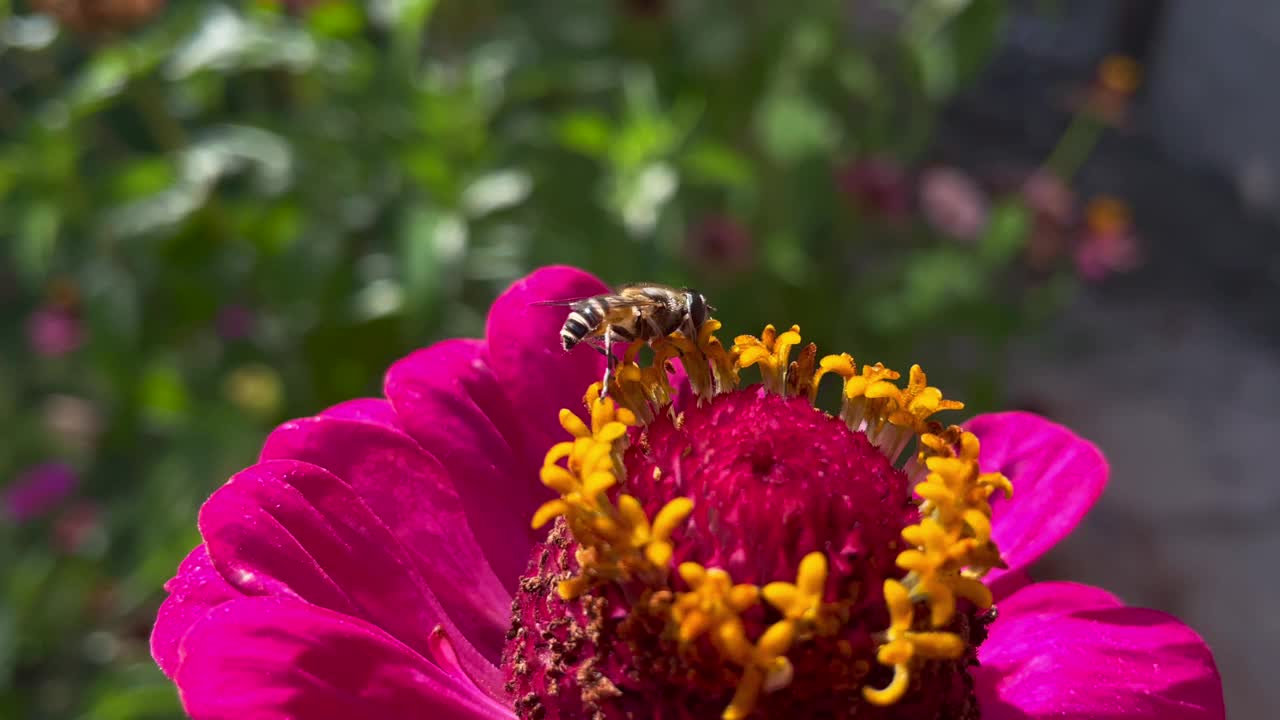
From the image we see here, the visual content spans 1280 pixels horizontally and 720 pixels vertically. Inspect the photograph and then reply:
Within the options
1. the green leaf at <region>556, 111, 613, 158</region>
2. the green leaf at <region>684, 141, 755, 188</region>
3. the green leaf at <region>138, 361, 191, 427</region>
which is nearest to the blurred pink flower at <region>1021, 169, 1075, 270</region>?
the green leaf at <region>684, 141, 755, 188</region>

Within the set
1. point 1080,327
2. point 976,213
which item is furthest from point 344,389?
point 1080,327

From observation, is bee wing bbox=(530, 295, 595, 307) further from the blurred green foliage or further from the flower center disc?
the blurred green foliage

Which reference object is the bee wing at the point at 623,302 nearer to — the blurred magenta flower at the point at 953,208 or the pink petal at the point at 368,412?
the pink petal at the point at 368,412

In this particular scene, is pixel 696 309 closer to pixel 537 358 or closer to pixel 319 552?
pixel 537 358

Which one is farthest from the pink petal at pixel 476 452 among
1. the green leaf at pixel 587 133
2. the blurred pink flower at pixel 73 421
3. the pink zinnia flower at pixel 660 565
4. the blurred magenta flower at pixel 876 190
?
the blurred pink flower at pixel 73 421

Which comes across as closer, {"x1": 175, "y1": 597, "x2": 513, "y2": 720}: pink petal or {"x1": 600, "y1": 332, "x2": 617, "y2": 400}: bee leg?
{"x1": 175, "y1": 597, "x2": 513, "y2": 720}: pink petal
